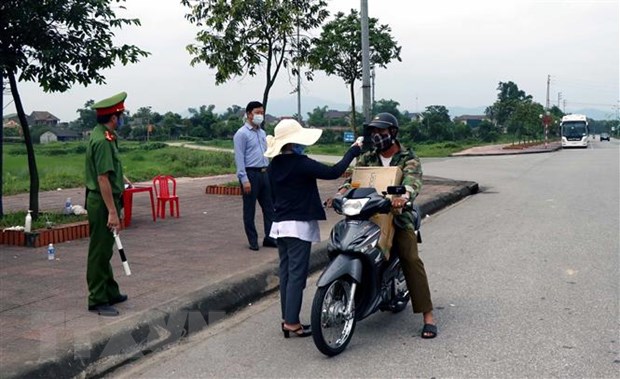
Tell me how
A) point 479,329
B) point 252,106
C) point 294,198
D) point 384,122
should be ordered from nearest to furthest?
point 294,198 → point 384,122 → point 479,329 → point 252,106

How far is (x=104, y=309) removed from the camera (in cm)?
482

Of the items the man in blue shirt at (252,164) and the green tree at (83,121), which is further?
the green tree at (83,121)

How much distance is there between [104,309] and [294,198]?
1.76 meters

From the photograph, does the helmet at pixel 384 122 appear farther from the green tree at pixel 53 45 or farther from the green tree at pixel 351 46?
the green tree at pixel 351 46

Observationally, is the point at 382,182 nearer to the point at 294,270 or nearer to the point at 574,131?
the point at 294,270

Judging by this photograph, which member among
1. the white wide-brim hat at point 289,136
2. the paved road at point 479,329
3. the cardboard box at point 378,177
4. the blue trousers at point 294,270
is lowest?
the paved road at point 479,329

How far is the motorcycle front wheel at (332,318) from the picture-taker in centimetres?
407

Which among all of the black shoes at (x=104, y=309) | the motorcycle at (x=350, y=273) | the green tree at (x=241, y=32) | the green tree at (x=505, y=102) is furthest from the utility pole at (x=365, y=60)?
the green tree at (x=505, y=102)

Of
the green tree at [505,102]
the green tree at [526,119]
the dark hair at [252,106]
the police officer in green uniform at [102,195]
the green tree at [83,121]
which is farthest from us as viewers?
the green tree at [505,102]

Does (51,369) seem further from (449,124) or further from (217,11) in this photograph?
(449,124)

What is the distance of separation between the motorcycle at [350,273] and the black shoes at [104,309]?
1.68m

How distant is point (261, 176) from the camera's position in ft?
24.2

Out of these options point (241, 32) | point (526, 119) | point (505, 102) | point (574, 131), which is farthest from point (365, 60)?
point (505, 102)

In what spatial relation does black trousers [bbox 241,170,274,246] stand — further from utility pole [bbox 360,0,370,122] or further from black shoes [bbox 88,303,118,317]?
utility pole [bbox 360,0,370,122]
